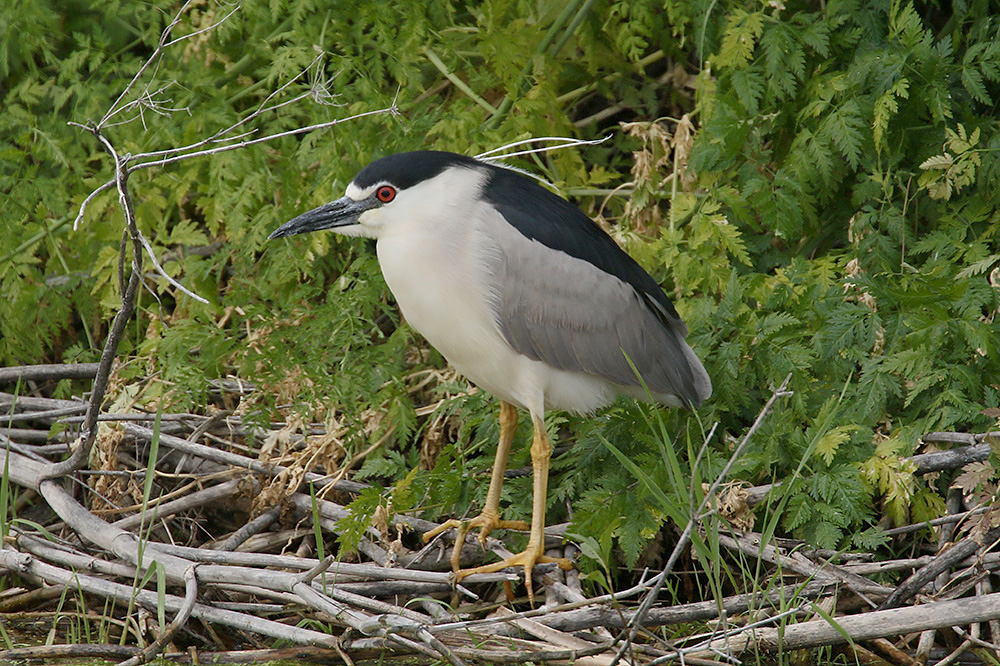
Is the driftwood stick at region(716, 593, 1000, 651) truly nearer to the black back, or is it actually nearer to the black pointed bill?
the black back

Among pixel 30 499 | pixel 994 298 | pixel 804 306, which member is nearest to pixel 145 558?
pixel 30 499

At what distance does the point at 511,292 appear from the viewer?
3373 millimetres

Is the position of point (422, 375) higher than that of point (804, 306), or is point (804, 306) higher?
point (804, 306)

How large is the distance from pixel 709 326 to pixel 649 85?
1726 mm

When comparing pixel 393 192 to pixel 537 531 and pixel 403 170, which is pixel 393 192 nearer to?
pixel 403 170

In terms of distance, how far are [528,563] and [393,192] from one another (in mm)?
1284

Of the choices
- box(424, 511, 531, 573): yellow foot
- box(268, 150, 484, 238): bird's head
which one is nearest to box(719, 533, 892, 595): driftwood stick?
box(424, 511, 531, 573): yellow foot

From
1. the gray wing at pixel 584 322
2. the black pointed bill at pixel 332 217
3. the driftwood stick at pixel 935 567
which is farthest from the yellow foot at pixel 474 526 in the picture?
the driftwood stick at pixel 935 567

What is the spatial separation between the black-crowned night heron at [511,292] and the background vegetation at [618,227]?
7.5 inches

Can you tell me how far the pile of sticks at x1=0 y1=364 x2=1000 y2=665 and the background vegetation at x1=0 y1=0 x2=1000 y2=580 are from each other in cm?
18

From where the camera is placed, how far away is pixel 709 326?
3752 millimetres

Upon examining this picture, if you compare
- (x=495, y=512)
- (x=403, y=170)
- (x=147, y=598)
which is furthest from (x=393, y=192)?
(x=147, y=598)

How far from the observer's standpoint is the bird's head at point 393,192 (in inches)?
130

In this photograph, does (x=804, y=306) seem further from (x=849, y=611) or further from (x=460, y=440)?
(x=460, y=440)
